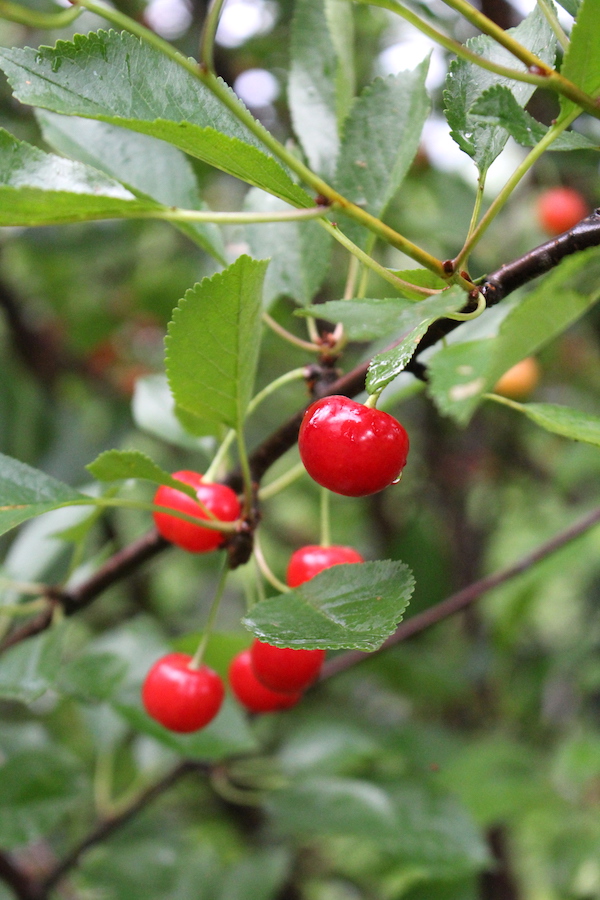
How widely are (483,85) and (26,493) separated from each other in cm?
56

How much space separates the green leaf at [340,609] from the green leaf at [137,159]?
45 centimetres

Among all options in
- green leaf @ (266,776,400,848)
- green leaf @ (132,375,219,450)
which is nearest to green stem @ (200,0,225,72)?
green leaf @ (132,375,219,450)

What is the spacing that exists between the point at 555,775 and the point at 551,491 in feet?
3.96

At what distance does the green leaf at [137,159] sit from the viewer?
93cm

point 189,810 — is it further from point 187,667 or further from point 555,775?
point 187,667

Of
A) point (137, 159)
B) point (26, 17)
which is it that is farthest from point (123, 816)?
point (26, 17)

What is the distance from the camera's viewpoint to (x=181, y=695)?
94 centimetres

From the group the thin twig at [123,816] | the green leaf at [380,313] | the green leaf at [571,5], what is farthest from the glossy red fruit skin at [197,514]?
the thin twig at [123,816]

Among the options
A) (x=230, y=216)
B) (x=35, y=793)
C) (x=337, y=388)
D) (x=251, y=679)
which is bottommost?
(x=35, y=793)

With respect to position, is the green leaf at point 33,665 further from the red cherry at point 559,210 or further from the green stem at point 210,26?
the red cherry at point 559,210

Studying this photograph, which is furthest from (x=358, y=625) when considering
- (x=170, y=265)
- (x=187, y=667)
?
(x=170, y=265)

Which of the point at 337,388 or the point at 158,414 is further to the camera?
the point at 158,414

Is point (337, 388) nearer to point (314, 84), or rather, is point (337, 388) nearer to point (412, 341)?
point (412, 341)

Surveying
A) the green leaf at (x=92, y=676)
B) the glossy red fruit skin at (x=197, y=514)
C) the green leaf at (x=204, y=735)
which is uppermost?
the glossy red fruit skin at (x=197, y=514)
